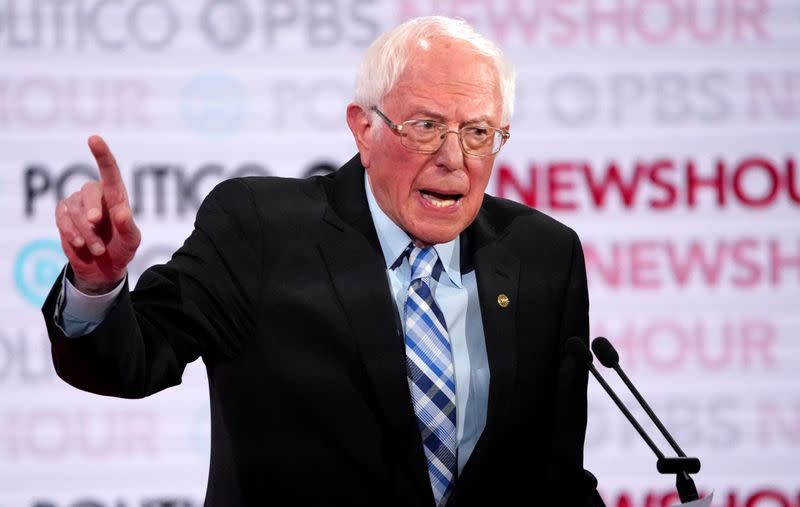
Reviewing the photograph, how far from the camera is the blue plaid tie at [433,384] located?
1.88 m

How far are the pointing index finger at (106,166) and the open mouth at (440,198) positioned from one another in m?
0.65

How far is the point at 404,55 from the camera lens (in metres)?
1.95

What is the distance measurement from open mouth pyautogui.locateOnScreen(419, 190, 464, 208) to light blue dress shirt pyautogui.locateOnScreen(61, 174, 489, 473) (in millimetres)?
89

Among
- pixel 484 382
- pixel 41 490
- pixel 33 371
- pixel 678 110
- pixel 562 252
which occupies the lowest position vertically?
pixel 41 490

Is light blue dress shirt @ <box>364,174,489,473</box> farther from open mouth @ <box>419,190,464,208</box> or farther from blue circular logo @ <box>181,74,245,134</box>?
blue circular logo @ <box>181,74,245,134</box>

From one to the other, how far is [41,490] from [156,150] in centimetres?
106

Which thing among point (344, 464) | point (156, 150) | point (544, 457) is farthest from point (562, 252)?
point (156, 150)

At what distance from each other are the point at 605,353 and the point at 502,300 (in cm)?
23

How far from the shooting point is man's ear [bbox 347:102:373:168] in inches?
81.3

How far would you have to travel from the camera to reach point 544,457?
201 centimetres

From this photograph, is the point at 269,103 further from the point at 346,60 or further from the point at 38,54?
the point at 38,54

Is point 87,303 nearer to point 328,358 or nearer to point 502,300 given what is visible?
point 328,358

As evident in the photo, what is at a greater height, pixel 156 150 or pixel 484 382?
pixel 156 150

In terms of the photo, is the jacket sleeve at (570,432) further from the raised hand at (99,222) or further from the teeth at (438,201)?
the raised hand at (99,222)
